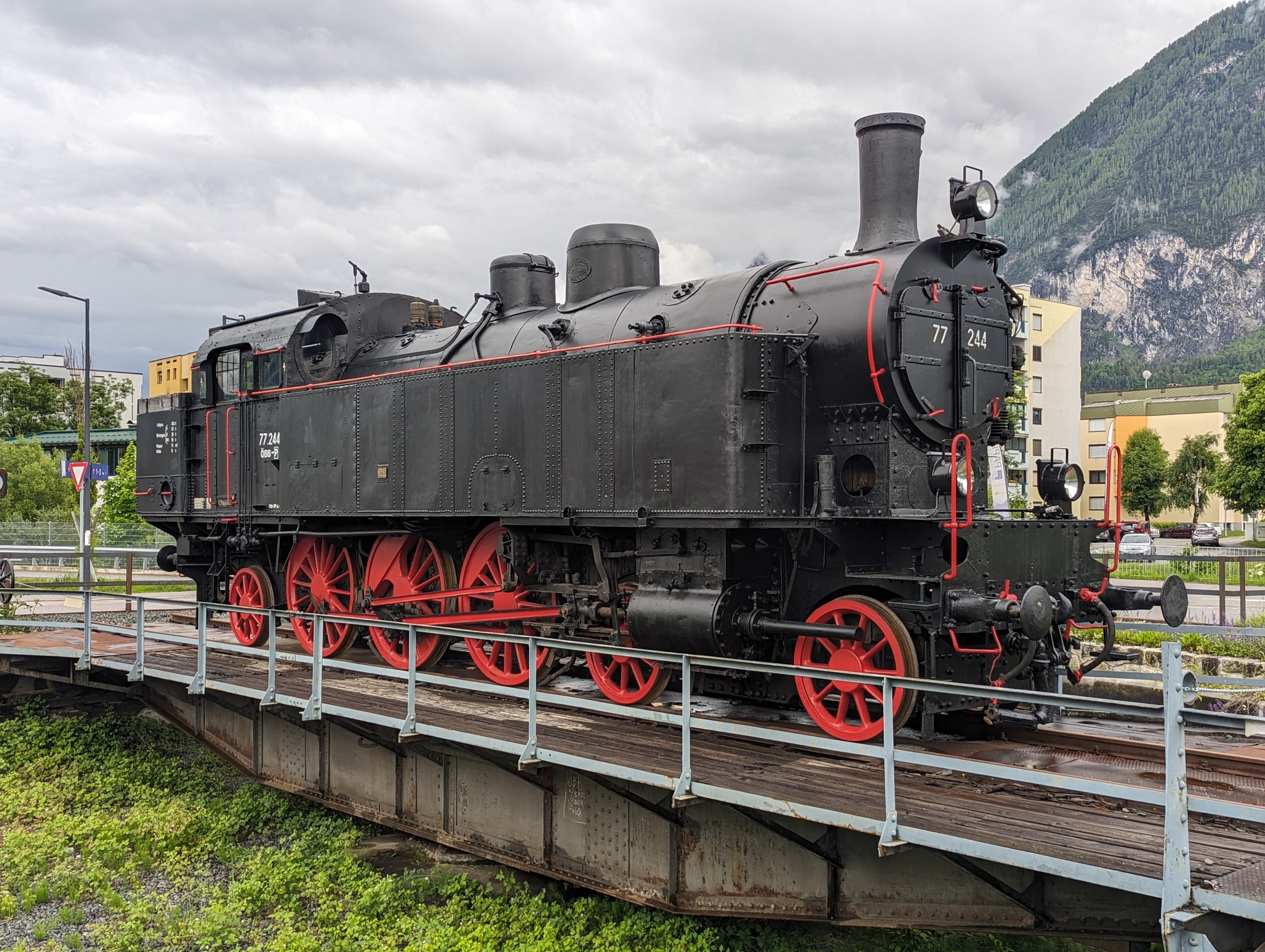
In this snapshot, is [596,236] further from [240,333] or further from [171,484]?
[171,484]

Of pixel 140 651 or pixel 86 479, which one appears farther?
pixel 86 479

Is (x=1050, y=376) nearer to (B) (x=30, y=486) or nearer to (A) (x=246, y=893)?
(B) (x=30, y=486)

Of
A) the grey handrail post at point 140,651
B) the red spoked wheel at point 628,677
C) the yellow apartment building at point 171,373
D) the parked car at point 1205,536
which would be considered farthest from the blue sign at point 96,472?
the yellow apartment building at point 171,373

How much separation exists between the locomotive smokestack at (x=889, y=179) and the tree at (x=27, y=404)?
58685mm

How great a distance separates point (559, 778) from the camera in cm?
809

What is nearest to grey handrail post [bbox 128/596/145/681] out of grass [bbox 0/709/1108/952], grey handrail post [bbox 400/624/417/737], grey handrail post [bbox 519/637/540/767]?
grass [bbox 0/709/1108/952]

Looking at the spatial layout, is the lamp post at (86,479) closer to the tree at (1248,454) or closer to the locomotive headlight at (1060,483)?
the locomotive headlight at (1060,483)

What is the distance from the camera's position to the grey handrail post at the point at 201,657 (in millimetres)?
10328

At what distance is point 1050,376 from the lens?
2251 inches

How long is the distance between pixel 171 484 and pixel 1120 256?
20777 centimetres

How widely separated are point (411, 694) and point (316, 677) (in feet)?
4.22

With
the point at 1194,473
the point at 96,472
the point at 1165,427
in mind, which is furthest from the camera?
the point at 1165,427

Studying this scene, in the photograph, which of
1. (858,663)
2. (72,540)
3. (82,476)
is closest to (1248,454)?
(858,663)

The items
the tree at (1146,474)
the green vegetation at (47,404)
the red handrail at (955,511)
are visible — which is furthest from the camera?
the tree at (1146,474)
